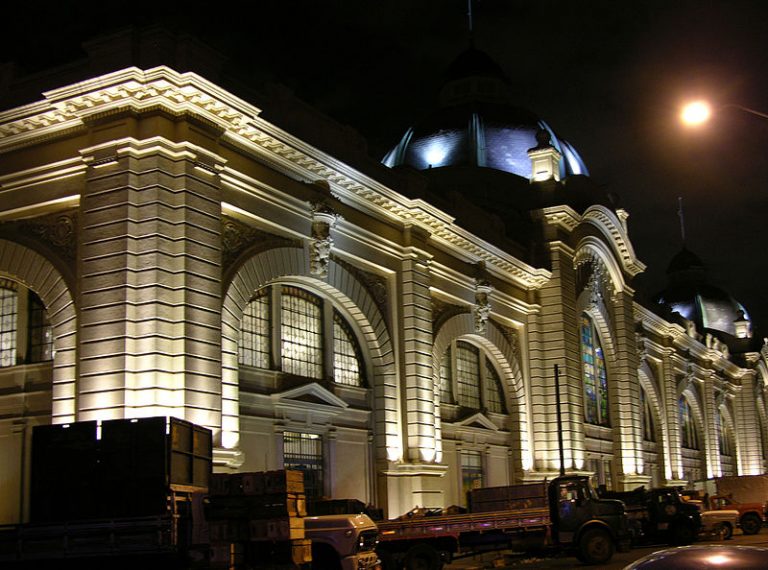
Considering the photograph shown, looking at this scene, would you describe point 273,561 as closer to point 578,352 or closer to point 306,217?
point 306,217

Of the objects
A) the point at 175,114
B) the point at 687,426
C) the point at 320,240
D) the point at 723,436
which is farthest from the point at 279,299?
the point at 723,436

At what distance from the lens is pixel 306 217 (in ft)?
105

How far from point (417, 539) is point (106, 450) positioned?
9272 mm

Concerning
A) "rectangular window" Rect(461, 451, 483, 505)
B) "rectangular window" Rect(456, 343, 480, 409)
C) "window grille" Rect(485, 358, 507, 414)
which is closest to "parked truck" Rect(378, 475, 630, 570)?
"rectangular window" Rect(461, 451, 483, 505)

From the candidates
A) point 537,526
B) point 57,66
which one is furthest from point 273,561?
point 57,66

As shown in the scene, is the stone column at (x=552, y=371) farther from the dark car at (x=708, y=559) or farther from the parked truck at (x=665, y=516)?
the dark car at (x=708, y=559)

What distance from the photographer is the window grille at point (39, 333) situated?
27.9 meters

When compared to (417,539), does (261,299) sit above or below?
above

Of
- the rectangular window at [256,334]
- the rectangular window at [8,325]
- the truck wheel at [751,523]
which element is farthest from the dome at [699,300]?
the rectangular window at [8,325]

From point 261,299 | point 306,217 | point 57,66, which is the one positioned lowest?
point 261,299

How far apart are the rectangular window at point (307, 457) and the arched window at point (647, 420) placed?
36290 millimetres

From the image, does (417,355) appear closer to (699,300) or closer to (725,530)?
(725,530)

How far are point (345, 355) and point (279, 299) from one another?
15.4 ft

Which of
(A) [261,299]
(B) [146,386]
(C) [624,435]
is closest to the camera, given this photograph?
(B) [146,386]
